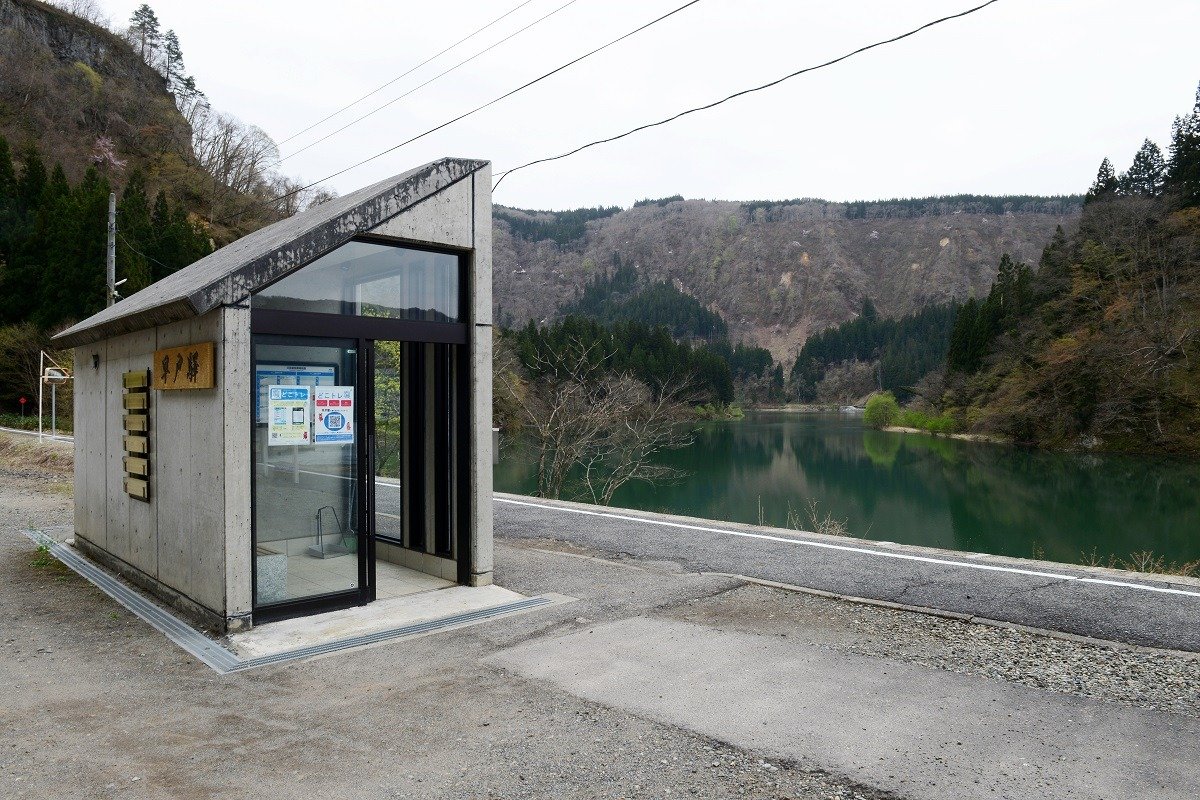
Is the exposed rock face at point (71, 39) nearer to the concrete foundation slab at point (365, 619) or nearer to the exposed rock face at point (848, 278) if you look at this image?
the concrete foundation slab at point (365, 619)

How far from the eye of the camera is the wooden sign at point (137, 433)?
655 cm

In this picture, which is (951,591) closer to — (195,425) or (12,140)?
(195,425)

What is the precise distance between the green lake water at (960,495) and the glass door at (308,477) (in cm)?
1164

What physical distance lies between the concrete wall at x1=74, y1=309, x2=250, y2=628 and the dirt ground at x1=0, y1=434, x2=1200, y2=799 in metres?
0.45

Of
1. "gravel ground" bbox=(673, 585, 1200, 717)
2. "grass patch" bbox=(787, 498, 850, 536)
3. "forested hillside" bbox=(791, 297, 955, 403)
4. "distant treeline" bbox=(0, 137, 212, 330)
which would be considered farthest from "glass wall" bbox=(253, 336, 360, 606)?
"forested hillside" bbox=(791, 297, 955, 403)

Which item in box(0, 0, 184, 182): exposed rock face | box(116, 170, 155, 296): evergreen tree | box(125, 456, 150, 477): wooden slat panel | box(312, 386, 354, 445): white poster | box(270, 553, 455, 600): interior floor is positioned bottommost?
box(270, 553, 455, 600): interior floor

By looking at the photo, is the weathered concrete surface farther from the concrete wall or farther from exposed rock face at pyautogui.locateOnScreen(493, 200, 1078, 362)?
exposed rock face at pyautogui.locateOnScreen(493, 200, 1078, 362)

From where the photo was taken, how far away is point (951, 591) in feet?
22.3

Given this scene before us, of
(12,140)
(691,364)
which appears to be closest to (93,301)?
(12,140)

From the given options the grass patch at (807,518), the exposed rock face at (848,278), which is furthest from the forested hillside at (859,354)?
the grass patch at (807,518)

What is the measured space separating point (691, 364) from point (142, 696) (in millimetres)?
79741

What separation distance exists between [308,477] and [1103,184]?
6410 cm

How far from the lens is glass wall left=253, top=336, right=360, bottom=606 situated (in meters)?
5.75

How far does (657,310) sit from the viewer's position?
6457 inches
